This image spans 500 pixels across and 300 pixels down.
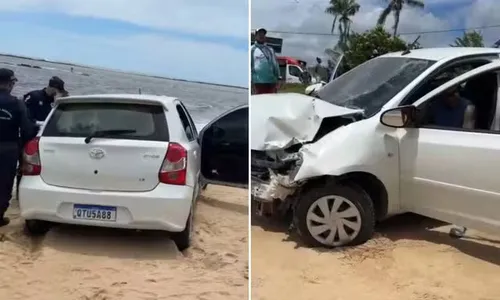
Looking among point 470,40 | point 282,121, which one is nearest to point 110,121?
point 282,121

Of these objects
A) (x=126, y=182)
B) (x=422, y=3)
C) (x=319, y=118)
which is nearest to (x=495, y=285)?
(x=319, y=118)

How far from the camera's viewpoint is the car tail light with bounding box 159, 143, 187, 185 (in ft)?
6.15

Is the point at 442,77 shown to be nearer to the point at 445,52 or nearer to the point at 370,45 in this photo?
the point at 445,52

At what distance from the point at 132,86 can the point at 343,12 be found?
2.70 ft

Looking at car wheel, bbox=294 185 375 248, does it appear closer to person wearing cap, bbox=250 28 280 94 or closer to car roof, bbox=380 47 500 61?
person wearing cap, bbox=250 28 280 94

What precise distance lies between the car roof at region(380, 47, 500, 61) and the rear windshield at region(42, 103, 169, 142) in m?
0.94

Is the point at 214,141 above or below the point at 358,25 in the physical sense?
below

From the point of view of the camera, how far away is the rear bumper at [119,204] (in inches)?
73.4

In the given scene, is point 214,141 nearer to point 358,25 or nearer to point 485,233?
point 358,25

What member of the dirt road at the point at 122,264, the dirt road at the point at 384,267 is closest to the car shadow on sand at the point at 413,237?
the dirt road at the point at 384,267

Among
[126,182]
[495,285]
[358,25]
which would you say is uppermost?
[358,25]

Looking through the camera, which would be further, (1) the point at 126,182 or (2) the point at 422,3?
(2) the point at 422,3

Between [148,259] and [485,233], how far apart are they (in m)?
1.23

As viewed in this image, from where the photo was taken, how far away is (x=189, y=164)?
6.25 feet
